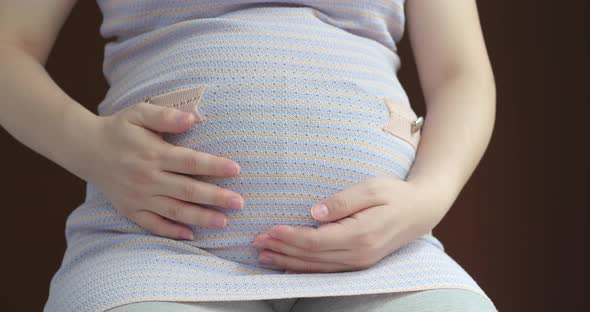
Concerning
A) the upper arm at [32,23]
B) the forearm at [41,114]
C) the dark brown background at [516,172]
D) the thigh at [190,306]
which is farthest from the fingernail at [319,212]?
the dark brown background at [516,172]

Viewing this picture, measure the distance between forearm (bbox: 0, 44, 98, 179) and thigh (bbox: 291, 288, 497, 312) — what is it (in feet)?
1.08

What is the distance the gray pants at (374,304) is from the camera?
2.00 feet

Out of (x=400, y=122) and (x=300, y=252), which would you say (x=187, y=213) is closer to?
(x=300, y=252)

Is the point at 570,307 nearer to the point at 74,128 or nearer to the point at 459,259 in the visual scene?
the point at 459,259

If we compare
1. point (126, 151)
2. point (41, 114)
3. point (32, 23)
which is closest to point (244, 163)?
point (126, 151)

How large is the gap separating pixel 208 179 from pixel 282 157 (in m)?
0.09

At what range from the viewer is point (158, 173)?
71 centimetres

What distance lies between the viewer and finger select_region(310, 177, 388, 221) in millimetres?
704

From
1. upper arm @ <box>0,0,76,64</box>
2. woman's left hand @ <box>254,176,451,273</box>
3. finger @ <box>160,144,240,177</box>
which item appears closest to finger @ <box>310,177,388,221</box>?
woman's left hand @ <box>254,176,451,273</box>

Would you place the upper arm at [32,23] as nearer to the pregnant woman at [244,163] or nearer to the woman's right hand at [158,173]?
the pregnant woman at [244,163]

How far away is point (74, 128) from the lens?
0.76 metres

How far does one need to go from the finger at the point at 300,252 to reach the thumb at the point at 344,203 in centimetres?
4

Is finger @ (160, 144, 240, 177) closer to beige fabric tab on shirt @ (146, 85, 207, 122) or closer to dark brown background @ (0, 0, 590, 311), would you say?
beige fabric tab on shirt @ (146, 85, 207, 122)

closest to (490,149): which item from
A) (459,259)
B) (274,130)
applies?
(459,259)
